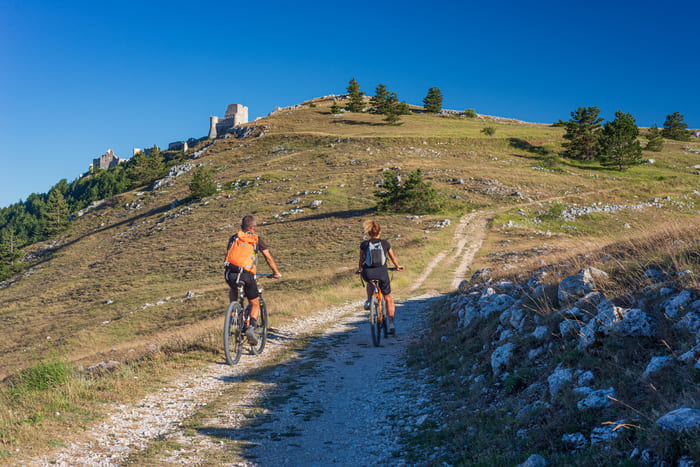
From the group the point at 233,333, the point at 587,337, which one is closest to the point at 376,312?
the point at 233,333

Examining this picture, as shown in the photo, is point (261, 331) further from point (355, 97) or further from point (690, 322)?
point (355, 97)

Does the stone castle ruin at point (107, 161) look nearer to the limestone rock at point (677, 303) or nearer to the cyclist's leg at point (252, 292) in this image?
the cyclist's leg at point (252, 292)

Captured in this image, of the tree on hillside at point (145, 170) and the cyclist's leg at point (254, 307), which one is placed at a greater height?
the tree on hillside at point (145, 170)

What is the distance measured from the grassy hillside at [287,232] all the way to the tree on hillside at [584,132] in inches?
140

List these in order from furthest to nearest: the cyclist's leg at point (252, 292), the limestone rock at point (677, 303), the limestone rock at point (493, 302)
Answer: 1. the cyclist's leg at point (252, 292)
2. the limestone rock at point (493, 302)
3. the limestone rock at point (677, 303)

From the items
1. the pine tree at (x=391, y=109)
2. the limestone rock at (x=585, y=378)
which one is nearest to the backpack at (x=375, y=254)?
the limestone rock at (x=585, y=378)

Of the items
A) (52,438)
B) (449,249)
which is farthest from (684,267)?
(449,249)

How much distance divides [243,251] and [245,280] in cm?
69

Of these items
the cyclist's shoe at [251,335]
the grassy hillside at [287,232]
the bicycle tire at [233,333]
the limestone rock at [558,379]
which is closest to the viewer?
the limestone rock at [558,379]

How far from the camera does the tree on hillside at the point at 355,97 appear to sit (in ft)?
376

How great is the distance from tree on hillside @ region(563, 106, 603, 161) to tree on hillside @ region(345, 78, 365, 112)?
61.4 metres

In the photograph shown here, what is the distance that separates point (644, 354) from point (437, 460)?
8.19 ft

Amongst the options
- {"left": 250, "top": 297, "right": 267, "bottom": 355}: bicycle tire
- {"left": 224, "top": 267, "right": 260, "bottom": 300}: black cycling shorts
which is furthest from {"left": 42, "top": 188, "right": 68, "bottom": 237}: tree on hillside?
{"left": 224, "top": 267, "right": 260, "bottom": 300}: black cycling shorts

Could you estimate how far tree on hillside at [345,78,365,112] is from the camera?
114625 mm
